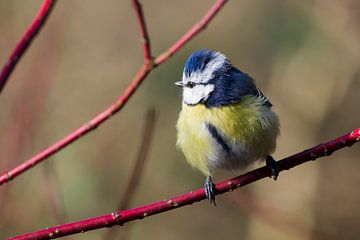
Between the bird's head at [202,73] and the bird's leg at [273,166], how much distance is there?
43 cm

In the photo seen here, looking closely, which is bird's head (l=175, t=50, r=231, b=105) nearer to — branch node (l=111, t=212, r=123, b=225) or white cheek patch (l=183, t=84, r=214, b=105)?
white cheek patch (l=183, t=84, r=214, b=105)

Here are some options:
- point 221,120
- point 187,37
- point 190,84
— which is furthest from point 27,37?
point 190,84

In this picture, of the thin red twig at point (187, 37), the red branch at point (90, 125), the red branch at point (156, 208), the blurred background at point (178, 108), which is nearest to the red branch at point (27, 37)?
the red branch at point (90, 125)

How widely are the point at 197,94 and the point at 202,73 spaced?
0.13 metres

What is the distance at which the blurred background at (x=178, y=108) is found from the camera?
4.70m

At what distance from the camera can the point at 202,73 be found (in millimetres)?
Result: 2938

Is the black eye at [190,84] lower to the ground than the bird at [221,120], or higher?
higher

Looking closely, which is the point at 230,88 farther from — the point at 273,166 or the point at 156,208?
the point at 156,208

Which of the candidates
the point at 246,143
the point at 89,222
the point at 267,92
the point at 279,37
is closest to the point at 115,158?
the point at 267,92

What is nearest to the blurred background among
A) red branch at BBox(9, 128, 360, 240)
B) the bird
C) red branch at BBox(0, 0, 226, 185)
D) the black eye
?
the bird

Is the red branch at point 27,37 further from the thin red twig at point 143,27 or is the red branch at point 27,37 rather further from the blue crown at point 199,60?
the blue crown at point 199,60

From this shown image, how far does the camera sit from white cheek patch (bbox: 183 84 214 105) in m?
2.85

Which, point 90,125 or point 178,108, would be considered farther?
point 178,108

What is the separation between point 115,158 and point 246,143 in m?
2.78
